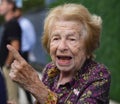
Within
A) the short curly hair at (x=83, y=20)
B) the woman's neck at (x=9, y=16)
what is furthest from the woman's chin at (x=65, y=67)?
the woman's neck at (x=9, y=16)

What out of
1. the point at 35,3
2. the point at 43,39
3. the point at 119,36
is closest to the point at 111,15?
the point at 119,36

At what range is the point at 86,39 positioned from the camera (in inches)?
130

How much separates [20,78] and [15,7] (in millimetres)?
5878

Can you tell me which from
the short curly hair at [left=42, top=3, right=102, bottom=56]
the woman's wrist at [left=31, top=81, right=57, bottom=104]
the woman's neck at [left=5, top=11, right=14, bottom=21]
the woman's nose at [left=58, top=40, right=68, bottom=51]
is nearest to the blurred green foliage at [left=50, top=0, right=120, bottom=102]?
the woman's neck at [left=5, top=11, right=14, bottom=21]

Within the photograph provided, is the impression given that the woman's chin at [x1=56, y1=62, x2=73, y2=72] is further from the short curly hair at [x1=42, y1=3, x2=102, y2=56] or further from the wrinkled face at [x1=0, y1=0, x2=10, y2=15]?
the wrinkled face at [x1=0, y1=0, x2=10, y2=15]

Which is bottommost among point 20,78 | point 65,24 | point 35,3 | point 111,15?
point 35,3

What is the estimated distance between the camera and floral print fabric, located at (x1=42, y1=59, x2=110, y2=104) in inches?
124

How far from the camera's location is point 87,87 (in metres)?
3.19

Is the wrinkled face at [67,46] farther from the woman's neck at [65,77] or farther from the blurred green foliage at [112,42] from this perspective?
the blurred green foliage at [112,42]

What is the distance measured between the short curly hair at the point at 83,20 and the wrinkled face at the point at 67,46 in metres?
0.03

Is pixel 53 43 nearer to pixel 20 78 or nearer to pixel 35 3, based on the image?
pixel 20 78

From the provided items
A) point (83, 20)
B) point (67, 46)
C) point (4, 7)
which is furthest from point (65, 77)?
point (4, 7)

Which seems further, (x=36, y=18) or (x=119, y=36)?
(x=36, y=18)

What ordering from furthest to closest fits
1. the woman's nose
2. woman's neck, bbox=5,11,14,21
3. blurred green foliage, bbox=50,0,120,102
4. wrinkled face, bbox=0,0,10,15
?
1. blurred green foliage, bbox=50,0,120,102
2. wrinkled face, bbox=0,0,10,15
3. woman's neck, bbox=5,11,14,21
4. the woman's nose
